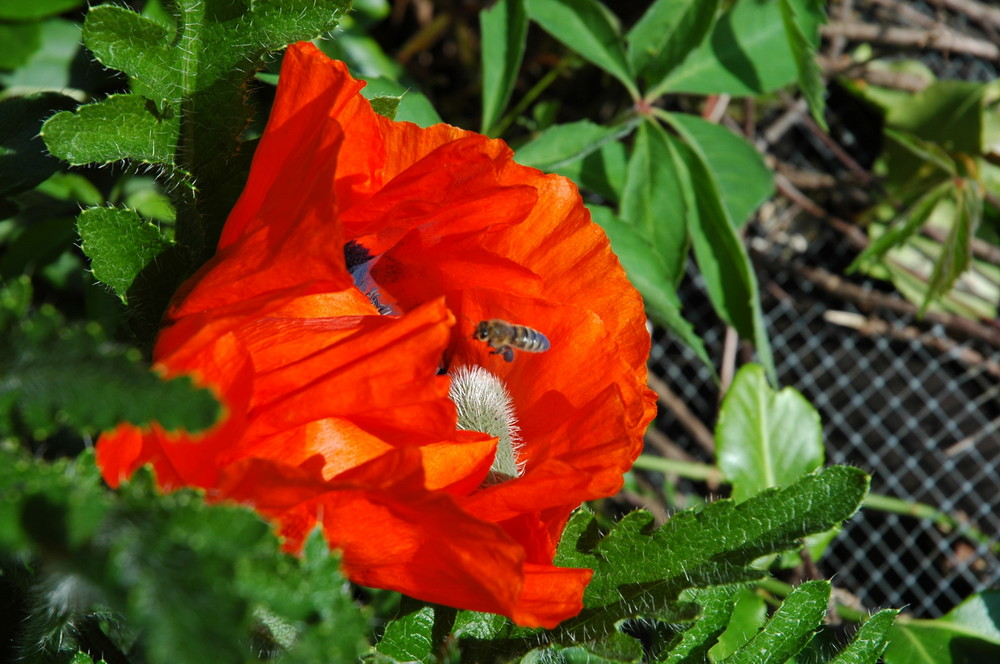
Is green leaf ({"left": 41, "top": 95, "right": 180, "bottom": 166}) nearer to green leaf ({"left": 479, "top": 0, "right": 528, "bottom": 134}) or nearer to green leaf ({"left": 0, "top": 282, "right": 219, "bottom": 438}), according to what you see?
green leaf ({"left": 0, "top": 282, "right": 219, "bottom": 438})

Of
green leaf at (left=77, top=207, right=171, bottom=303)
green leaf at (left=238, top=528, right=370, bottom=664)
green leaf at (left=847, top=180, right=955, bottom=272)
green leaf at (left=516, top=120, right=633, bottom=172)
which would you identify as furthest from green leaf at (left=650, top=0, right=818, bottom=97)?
green leaf at (left=238, top=528, right=370, bottom=664)

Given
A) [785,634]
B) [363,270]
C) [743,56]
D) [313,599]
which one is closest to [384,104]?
[363,270]

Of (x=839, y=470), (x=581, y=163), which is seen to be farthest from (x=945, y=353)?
(x=839, y=470)

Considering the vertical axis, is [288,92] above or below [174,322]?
above

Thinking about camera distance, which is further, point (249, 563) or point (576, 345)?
point (576, 345)

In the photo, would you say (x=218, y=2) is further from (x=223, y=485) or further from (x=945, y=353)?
(x=945, y=353)

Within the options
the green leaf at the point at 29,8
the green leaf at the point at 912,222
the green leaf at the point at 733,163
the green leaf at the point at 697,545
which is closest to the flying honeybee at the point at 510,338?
the green leaf at the point at 697,545

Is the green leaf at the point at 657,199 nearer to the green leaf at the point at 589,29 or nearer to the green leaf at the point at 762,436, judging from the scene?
the green leaf at the point at 589,29
